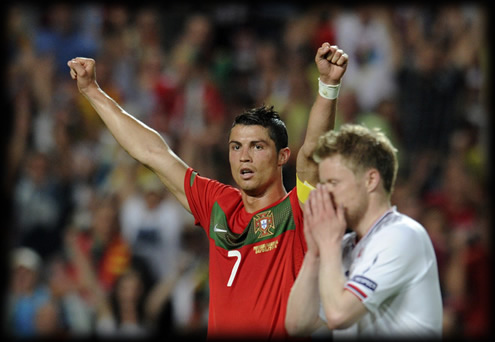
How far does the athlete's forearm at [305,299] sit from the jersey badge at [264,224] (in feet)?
2.28

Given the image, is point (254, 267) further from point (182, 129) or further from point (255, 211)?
point (182, 129)

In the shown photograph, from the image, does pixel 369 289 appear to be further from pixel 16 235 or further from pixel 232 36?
pixel 232 36

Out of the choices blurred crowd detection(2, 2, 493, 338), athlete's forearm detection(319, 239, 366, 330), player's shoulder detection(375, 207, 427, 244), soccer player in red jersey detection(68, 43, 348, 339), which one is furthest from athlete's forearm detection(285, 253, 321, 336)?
blurred crowd detection(2, 2, 493, 338)

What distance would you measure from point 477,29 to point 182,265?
4906mm

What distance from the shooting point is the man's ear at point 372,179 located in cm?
331

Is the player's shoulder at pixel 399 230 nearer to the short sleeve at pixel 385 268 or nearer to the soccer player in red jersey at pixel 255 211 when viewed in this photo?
the short sleeve at pixel 385 268

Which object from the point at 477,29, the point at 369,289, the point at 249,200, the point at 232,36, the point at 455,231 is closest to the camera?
the point at 369,289

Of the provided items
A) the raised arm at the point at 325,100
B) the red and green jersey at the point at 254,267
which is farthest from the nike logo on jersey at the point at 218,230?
the raised arm at the point at 325,100

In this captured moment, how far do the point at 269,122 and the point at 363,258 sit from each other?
122 cm

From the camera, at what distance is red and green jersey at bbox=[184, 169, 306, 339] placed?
3.83 meters

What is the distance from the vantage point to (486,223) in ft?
25.7

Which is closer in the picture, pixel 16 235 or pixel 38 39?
pixel 16 235

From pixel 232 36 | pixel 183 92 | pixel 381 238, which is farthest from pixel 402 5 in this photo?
pixel 381 238

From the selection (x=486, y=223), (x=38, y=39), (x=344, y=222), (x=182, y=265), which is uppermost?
(x=38, y=39)
